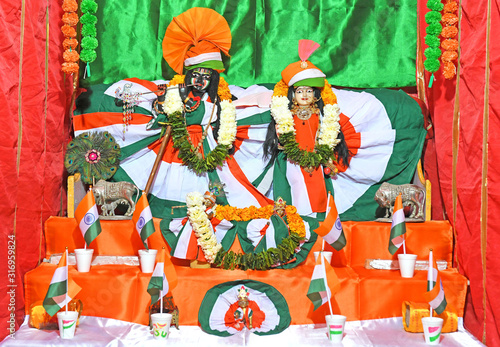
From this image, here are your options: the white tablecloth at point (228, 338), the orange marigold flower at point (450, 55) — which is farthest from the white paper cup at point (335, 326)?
the orange marigold flower at point (450, 55)

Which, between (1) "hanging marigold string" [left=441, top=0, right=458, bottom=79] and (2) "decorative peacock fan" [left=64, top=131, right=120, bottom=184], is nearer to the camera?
(1) "hanging marigold string" [left=441, top=0, right=458, bottom=79]

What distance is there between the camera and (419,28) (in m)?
6.72

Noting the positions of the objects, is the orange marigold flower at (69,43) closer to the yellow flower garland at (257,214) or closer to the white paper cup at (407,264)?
the yellow flower garland at (257,214)

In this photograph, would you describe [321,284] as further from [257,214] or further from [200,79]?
[200,79]

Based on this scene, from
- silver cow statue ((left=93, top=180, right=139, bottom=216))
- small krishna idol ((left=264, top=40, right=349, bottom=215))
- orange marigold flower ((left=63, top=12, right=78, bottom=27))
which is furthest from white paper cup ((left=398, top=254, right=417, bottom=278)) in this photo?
orange marigold flower ((left=63, top=12, right=78, bottom=27))

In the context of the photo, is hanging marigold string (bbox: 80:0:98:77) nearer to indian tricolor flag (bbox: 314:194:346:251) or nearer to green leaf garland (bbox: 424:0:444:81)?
indian tricolor flag (bbox: 314:194:346:251)

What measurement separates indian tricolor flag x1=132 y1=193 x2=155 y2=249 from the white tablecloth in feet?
2.30

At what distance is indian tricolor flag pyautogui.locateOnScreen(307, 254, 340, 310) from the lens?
15.4ft

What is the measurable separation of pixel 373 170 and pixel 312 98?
2.91 ft

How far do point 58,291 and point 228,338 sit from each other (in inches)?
50.1

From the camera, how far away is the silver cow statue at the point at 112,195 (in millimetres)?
5723

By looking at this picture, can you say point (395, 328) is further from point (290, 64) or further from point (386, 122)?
point (290, 64)

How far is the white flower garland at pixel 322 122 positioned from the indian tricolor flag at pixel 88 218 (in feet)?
6.00

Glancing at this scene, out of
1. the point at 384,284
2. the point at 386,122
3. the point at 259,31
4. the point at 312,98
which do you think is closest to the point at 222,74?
the point at 259,31
